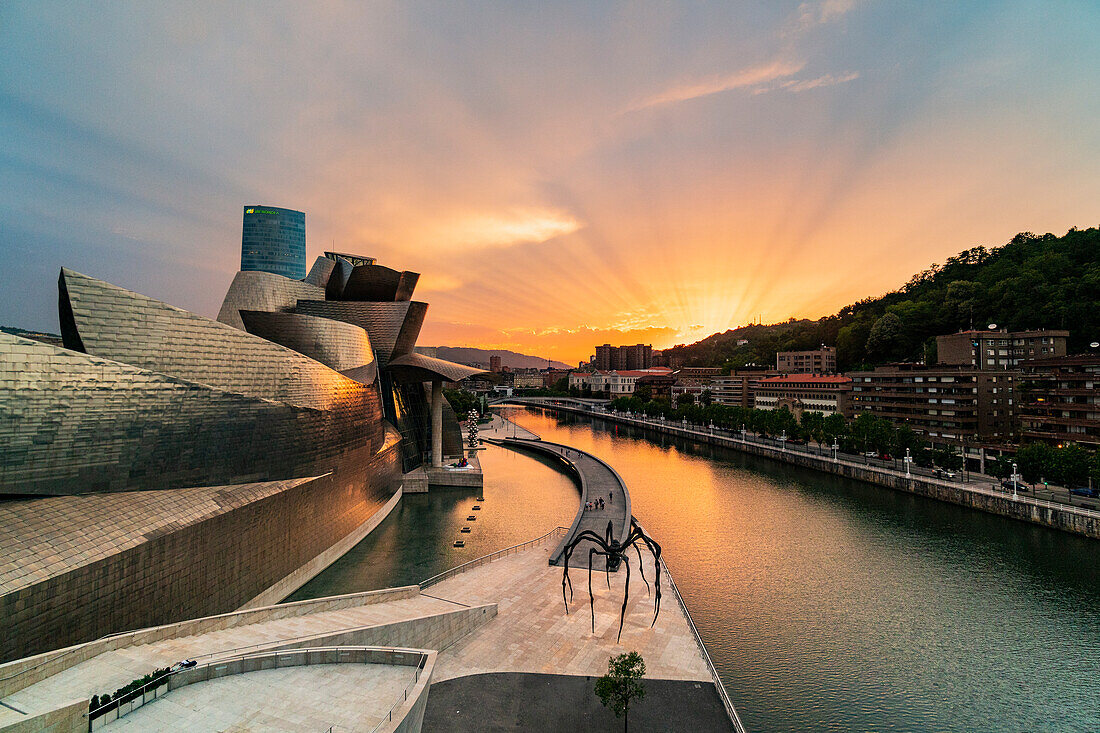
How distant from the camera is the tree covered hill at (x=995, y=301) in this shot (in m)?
50.5

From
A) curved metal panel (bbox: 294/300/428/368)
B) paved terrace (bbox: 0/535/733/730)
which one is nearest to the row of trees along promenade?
paved terrace (bbox: 0/535/733/730)

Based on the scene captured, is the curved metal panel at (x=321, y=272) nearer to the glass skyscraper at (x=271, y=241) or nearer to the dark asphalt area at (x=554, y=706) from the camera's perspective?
the dark asphalt area at (x=554, y=706)

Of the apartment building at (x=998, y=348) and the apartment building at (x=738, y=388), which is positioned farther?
the apartment building at (x=738, y=388)

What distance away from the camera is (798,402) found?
66812 millimetres

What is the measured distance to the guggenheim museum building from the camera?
11.3m

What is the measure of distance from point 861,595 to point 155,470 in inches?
1028

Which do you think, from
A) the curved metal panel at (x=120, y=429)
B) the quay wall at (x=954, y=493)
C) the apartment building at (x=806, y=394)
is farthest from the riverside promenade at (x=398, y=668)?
the apartment building at (x=806, y=394)

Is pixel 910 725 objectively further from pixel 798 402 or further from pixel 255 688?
pixel 798 402

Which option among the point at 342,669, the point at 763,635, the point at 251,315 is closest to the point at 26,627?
the point at 342,669

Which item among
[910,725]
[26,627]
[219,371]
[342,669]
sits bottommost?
[910,725]

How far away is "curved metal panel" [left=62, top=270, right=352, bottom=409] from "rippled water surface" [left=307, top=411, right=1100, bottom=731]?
8883 millimetres

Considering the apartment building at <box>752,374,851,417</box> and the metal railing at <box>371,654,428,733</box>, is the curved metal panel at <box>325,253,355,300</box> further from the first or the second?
the apartment building at <box>752,374,851,417</box>

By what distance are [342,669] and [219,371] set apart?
11.3 m

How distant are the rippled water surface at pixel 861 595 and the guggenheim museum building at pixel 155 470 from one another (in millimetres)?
4179
